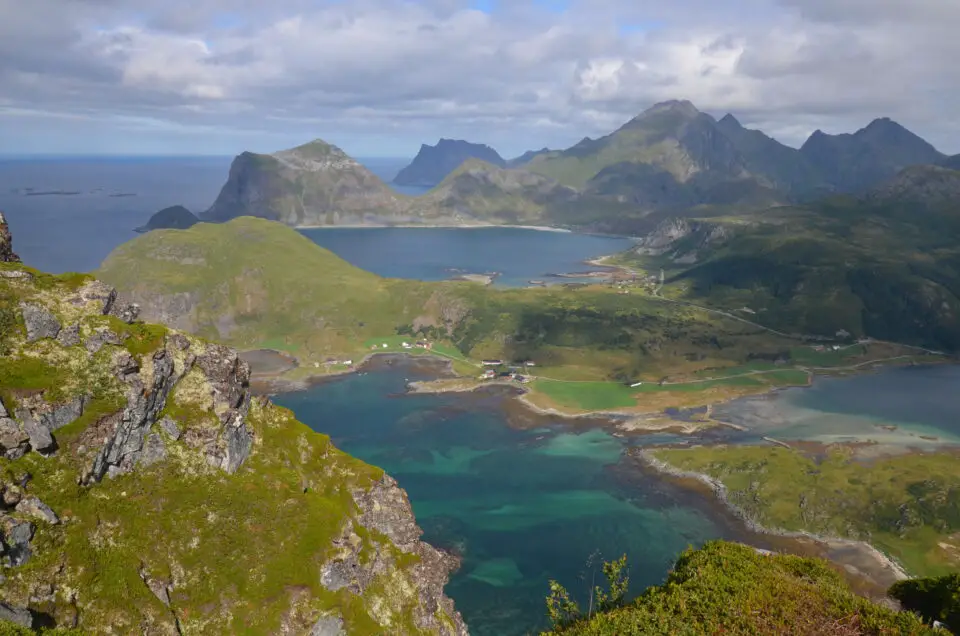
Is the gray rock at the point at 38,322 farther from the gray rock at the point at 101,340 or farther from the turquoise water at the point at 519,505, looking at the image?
the turquoise water at the point at 519,505

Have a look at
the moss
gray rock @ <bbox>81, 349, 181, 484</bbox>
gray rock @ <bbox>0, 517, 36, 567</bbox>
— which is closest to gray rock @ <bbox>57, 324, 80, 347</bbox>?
the moss

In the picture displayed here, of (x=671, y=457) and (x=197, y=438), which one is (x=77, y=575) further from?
(x=671, y=457)

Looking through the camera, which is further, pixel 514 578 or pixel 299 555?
pixel 514 578

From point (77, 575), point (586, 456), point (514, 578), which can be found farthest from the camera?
point (586, 456)

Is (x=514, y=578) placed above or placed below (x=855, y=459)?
below

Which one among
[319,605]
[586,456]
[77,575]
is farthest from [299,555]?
[586,456]

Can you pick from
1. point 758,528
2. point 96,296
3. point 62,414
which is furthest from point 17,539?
point 758,528

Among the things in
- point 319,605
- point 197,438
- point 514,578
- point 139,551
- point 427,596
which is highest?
point 197,438
